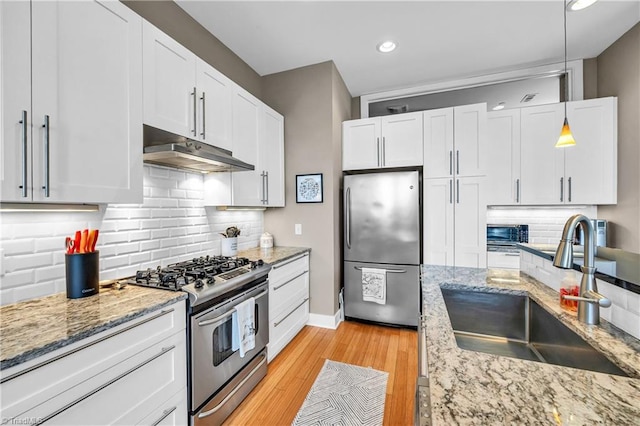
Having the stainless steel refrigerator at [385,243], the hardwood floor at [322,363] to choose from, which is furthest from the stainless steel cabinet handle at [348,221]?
the hardwood floor at [322,363]

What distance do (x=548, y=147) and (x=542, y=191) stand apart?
1.60 ft

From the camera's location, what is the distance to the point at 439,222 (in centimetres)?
302

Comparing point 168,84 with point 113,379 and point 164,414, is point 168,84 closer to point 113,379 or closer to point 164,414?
point 113,379

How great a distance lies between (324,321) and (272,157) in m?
1.96

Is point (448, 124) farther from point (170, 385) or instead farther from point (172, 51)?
point (170, 385)

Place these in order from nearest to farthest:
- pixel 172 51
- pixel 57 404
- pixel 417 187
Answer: pixel 57 404
pixel 172 51
pixel 417 187

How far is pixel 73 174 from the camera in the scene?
1.22 meters

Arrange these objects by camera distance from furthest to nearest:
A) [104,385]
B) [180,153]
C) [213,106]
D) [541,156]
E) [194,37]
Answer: [541,156]
[194,37]
[213,106]
[180,153]
[104,385]

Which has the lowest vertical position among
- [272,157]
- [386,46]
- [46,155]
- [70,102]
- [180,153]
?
[46,155]

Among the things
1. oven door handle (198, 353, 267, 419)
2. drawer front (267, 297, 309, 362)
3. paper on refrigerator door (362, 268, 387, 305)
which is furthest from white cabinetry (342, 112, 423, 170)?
oven door handle (198, 353, 267, 419)

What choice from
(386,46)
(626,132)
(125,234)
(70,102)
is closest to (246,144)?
(125,234)

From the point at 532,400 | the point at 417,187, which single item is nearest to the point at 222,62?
the point at 417,187

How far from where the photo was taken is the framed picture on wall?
304 cm

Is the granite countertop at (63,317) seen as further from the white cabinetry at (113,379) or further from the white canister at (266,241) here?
the white canister at (266,241)
